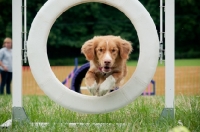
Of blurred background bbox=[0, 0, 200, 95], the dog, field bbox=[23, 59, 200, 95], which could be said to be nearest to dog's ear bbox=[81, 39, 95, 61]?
the dog

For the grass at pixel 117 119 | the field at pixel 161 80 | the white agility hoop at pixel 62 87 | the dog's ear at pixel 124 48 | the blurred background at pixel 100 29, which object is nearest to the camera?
the grass at pixel 117 119

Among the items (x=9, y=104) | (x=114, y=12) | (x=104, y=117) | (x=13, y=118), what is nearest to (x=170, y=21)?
(x=104, y=117)

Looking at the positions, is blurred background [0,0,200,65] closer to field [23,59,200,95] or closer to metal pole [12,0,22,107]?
field [23,59,200,95]

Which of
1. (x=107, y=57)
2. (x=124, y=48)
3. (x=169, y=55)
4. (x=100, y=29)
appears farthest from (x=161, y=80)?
(x=107, y=57)

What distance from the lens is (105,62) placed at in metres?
4.57

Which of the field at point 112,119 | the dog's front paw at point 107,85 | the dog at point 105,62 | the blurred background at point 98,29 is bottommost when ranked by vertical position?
the field at point 112,119

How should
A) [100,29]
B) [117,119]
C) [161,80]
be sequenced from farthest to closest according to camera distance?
[100,29], [161,80], [117,119]

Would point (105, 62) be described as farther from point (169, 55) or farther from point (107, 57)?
point (169, 55)

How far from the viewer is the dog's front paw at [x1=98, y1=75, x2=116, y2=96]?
464cm

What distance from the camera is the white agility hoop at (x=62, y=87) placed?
15.0 feet

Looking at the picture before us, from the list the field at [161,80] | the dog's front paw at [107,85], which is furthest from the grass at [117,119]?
the field at [161,80]

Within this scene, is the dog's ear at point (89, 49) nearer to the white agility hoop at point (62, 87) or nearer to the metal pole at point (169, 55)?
the white agility hoop at point (62, 87)

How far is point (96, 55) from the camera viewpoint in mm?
4926

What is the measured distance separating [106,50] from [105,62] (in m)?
0.21
